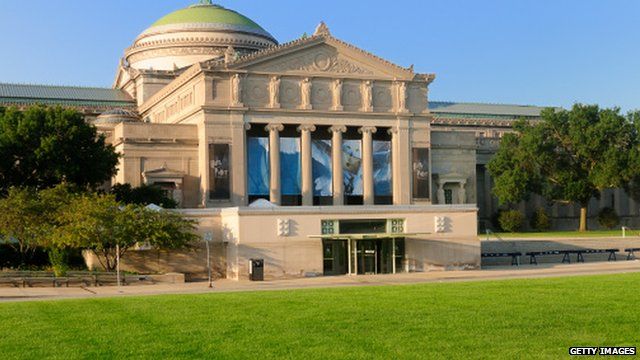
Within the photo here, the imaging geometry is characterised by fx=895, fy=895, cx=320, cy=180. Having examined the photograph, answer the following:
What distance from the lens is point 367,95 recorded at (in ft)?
279

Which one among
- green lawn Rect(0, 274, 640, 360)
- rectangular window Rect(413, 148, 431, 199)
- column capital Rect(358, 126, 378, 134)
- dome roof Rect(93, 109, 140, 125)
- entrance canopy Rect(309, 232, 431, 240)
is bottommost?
green lawn Rect(0, 274, 640, 360)

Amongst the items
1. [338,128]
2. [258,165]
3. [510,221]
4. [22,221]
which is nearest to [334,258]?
[22,221]

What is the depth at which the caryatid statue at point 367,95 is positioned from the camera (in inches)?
3351

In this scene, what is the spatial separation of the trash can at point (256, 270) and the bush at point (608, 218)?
A: 59.1 m

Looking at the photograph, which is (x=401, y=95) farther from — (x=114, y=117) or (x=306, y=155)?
(x=114, y=117)

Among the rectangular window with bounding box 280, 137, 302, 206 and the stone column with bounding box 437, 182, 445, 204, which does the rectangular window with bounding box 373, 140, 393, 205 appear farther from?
the rectangular window with bounding box 280, 137, 302, 206

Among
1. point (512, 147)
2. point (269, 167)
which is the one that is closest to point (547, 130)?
point (512, 147)

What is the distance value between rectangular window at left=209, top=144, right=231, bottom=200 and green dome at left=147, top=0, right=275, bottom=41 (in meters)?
35.0

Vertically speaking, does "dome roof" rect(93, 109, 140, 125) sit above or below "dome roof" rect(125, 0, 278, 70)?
below

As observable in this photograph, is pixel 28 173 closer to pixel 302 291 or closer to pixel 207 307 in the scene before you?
pixel 302 291

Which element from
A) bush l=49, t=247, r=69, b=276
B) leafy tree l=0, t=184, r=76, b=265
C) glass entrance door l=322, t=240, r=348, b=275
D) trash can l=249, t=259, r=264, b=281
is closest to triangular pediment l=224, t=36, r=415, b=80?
leafy tree l=0, t=184, r=76, b=265

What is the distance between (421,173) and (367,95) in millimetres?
9104

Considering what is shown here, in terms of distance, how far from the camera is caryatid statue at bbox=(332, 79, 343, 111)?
84.1 metres

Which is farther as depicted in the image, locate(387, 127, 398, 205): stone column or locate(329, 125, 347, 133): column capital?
locate(387, 127, 398, 205): stone column
